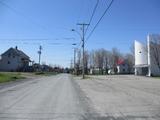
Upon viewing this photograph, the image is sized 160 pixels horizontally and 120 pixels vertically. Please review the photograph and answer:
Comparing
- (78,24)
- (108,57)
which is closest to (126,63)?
(108,57)

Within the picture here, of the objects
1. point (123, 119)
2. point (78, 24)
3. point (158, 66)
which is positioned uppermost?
point (78, 24)

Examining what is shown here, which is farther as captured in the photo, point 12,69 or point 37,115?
point 12,69

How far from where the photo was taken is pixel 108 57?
156 metres

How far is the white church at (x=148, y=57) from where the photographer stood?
85.2m

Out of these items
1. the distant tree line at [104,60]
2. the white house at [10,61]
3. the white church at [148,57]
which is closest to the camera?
the white church at [148,57]

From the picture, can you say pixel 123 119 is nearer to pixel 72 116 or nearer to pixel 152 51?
pixel 72 116

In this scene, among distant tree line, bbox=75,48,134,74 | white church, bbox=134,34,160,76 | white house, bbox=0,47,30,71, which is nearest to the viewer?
white church, bbox=134,34,160,76

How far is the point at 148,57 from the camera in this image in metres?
90.1

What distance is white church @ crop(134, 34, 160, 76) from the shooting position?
3356 inches

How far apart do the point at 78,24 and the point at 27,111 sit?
57.0m

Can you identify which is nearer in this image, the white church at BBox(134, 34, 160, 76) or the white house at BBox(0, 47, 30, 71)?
the white church at BBox(134, 34, 160, 76)

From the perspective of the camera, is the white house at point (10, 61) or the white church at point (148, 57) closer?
the white church at point (148, 57)

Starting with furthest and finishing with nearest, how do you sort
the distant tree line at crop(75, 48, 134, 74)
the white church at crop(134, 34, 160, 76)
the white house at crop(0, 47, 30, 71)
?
the distant tree line at crop(75, 48, 134, 74)
the white house at crop(0, 47, 30, 71)
the white church at crop(134, 34, 160, 76)

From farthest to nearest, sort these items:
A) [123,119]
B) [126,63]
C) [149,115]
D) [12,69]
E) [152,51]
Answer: [126,63], [12,69], [152,51], [149,115], [123,119]
